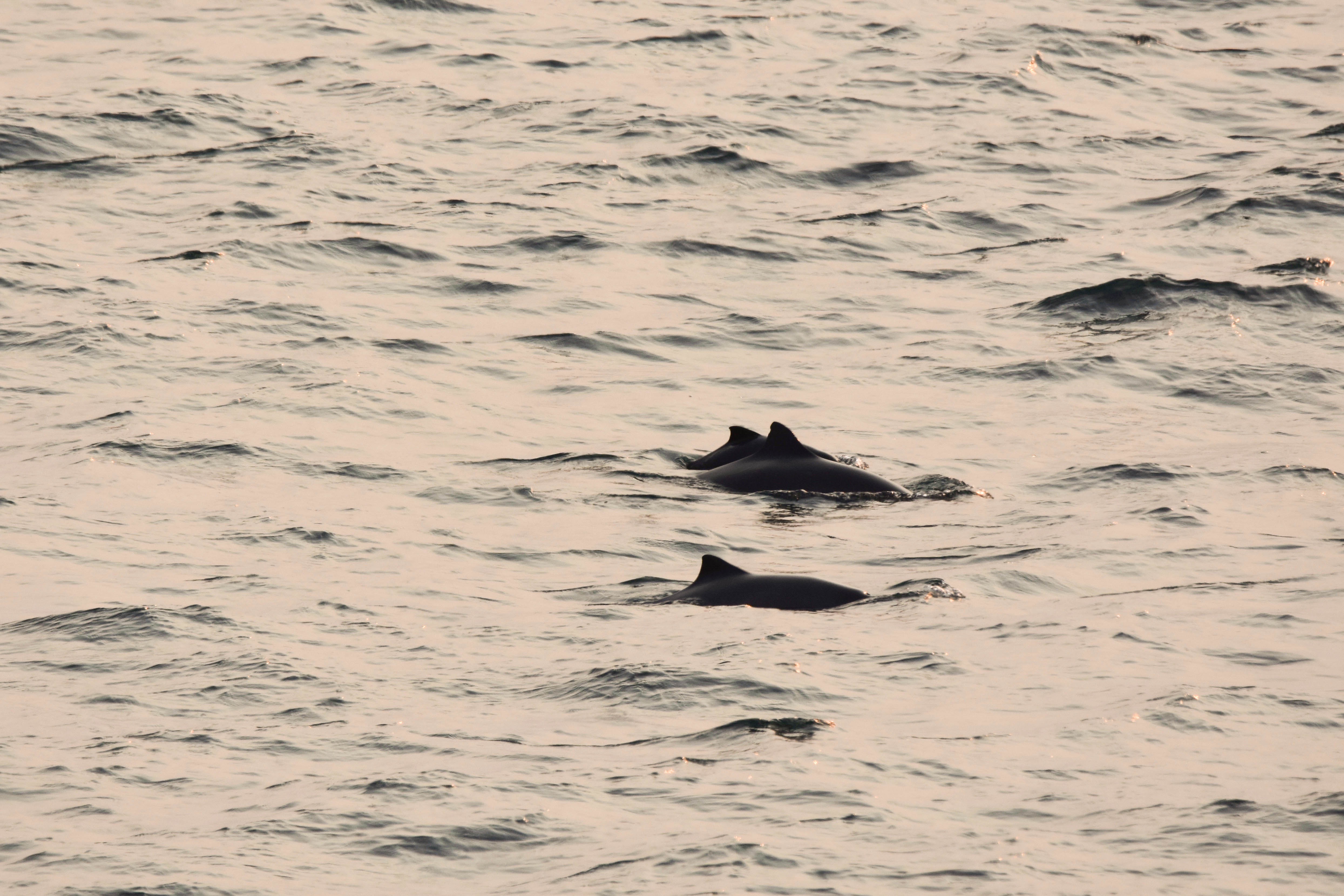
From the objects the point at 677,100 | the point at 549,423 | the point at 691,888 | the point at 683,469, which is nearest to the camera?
the point at 691,888

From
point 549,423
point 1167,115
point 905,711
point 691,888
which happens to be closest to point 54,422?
point 549,423

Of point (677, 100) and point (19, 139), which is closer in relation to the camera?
point (19, 139)

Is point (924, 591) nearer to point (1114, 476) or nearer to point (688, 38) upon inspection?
point (1114, 476)

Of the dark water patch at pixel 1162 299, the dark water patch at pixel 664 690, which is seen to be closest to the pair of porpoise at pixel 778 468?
the dark water patch at pixel 664 690

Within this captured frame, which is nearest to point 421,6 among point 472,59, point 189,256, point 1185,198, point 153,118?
point 472,59

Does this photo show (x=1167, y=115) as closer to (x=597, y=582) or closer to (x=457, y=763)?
(x=597, y=582)

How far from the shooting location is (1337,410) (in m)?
17.7

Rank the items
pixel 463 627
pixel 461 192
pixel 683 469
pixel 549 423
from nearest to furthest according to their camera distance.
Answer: pixel 463 627, pixel 683 469, pixel 549 423, pixel 461 192

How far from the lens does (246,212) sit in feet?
78.8

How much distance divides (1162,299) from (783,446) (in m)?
7.44

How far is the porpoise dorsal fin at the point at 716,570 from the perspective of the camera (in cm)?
1269

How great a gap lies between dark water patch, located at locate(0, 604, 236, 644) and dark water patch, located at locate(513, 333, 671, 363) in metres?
7.60

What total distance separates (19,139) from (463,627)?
16.1 metres

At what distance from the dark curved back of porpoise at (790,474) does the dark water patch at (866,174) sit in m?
11.3
